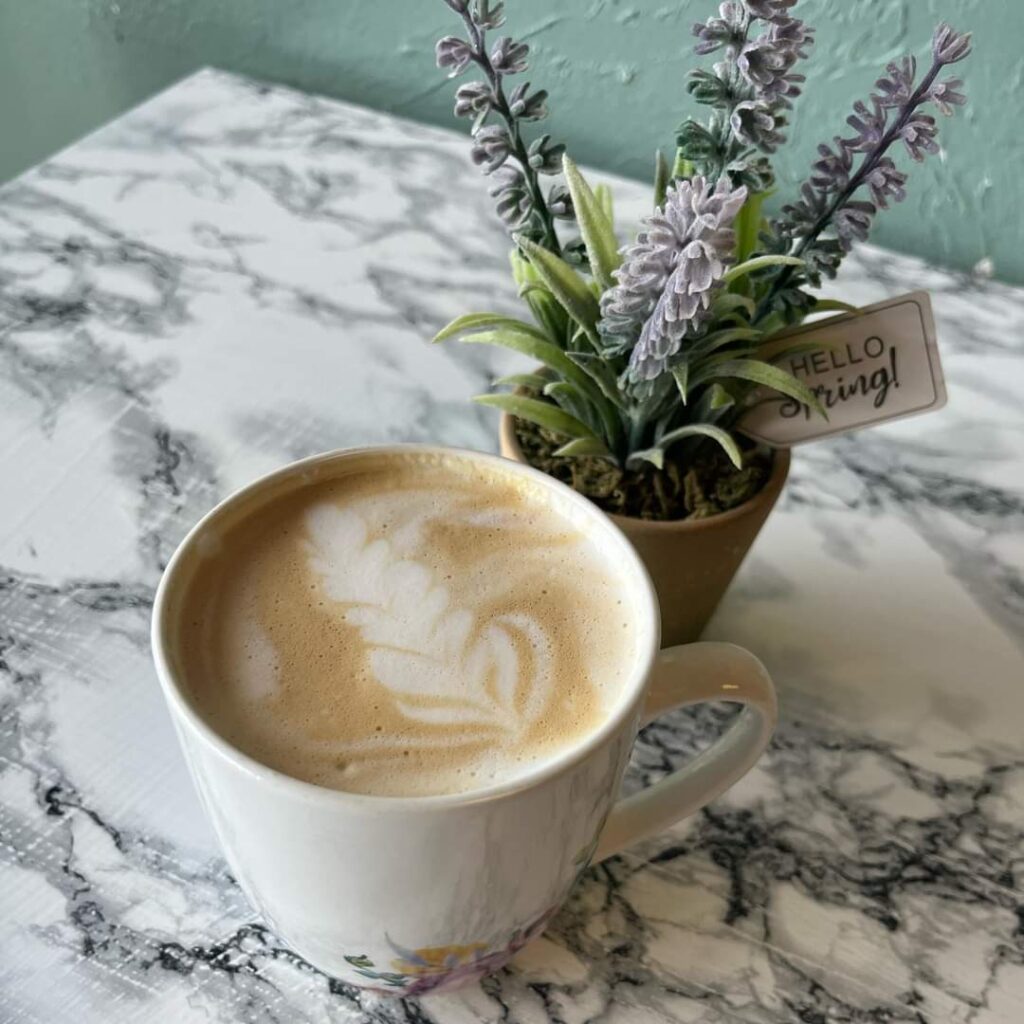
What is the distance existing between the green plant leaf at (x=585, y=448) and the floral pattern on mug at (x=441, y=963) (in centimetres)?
19

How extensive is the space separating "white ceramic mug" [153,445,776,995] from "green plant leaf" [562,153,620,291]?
91 mm

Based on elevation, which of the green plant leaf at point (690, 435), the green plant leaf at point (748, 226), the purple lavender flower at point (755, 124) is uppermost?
the purple lavender flower at point (755, 124)

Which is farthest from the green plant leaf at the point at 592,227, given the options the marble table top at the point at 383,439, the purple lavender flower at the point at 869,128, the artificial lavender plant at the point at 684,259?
the marble table top at the point at 383,439

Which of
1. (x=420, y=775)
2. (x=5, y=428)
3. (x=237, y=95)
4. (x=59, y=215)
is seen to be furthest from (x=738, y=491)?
(x=237, y=95)

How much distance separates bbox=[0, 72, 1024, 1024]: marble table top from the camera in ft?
1.53

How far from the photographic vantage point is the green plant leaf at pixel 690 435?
1.56ft

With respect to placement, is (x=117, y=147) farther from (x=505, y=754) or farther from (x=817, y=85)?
(x=505, y=754)

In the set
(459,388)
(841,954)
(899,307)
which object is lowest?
(841,954)

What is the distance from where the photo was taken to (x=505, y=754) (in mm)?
387

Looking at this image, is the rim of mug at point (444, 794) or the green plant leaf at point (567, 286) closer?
the rim of mug at point (444, 794)

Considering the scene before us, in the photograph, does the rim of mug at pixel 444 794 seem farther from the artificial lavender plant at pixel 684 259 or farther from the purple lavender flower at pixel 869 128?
the purple lavender flower at pixel 869 128

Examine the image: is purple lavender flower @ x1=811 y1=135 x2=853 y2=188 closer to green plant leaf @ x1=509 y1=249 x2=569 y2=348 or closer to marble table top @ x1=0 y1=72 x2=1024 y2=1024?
green plant leaf @ x1=509 y1=249 x2=569 y2=348

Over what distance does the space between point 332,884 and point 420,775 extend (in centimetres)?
4

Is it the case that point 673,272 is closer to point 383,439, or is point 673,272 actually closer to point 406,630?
point 406,630
